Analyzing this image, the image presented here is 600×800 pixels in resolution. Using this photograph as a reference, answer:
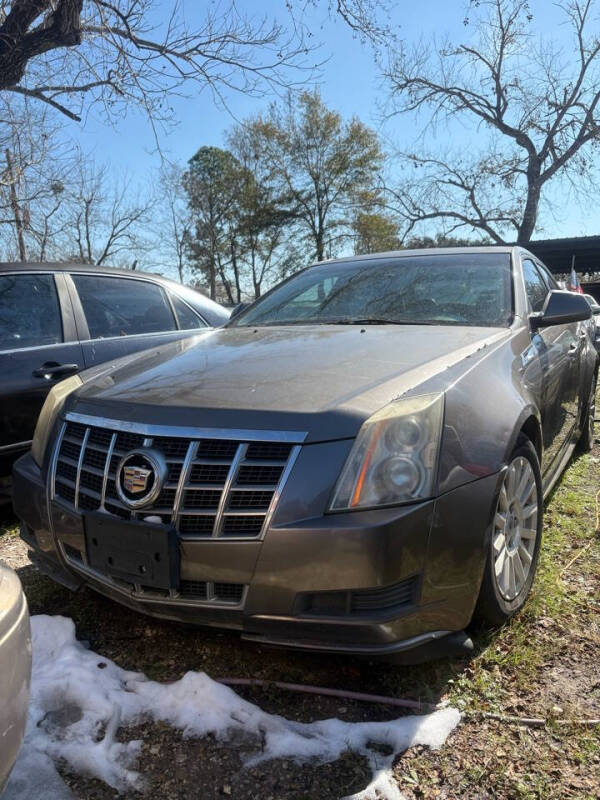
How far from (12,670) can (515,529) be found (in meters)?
1.82

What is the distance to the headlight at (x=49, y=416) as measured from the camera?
2.40 m

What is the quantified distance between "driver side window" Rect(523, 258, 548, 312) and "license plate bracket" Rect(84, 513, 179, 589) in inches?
91.3

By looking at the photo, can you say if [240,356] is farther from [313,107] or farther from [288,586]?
[313,107]

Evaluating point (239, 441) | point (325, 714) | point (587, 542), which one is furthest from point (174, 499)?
point (587, 542)

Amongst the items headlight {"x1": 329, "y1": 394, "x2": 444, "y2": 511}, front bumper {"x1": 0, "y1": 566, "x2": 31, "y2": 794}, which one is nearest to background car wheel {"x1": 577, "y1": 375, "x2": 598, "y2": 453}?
headlight {"x1": 329, "y1": 394, "x2": 444, "y2": 511}

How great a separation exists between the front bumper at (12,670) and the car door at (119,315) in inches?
104

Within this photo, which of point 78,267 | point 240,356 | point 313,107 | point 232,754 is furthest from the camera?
point 313,107

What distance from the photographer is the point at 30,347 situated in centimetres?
364

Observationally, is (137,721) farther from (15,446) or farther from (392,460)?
(15,446)

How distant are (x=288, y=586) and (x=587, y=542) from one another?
2.10 m

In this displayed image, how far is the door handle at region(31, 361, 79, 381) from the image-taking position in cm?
355

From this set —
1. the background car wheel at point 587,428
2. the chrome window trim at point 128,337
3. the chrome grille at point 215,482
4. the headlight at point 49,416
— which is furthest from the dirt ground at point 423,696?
the background car wheel at point 587,428

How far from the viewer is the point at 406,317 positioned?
296 centimetres

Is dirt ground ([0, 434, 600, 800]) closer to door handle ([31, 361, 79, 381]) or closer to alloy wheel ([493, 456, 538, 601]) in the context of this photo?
alloy wheel ([493, 456, 538, 601])
